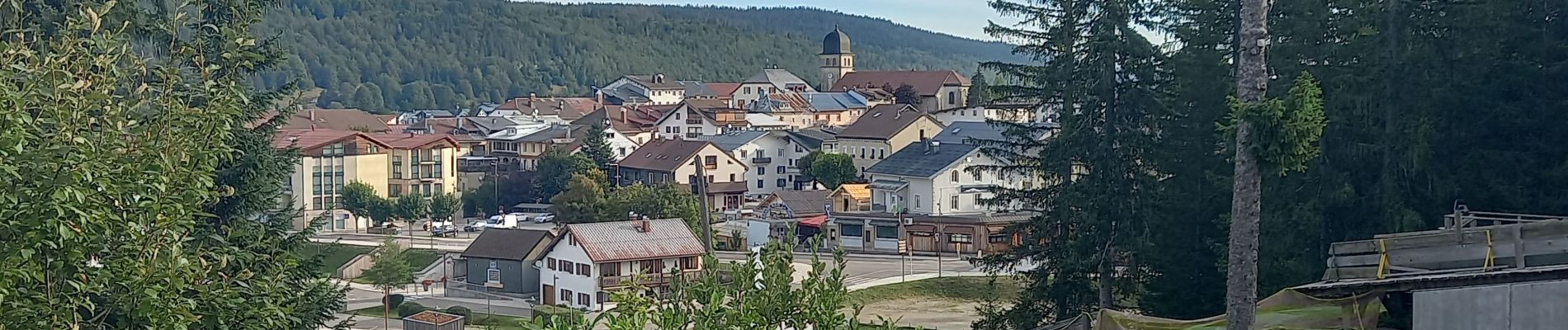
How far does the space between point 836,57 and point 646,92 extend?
766 inches

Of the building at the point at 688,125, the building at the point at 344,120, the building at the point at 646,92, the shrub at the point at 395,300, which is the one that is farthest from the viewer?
the building at the point at 646,92

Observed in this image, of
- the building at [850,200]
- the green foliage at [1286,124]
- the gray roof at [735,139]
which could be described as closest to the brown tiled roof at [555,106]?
the gray roof at [735,139]

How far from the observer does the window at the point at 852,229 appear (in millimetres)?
43062

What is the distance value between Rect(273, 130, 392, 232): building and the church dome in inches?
3043

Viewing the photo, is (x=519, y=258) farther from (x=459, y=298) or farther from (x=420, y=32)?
(x=420, y=32)

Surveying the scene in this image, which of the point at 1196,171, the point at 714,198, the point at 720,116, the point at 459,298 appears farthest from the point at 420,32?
the point at 1196,171

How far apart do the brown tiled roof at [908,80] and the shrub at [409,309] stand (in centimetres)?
7435

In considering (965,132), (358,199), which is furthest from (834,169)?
(358,199)

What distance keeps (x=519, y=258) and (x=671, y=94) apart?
8691cm

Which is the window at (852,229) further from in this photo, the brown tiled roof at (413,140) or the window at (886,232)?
the brown tiled roof at (413,140)

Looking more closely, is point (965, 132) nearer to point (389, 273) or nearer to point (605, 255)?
point (605, 255)

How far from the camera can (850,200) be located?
48.6 m

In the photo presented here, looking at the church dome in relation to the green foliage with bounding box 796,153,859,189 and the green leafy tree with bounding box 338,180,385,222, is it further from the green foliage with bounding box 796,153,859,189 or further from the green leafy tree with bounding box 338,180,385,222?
the green leafy tree with bounding box 338,180,385,222

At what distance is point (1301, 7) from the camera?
57.7 ft
